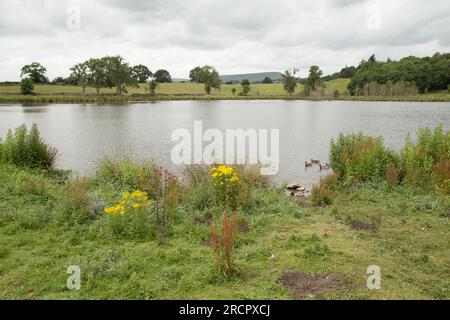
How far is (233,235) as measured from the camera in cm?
759

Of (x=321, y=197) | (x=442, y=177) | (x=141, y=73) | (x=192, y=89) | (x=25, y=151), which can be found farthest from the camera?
(x=141, y=73)

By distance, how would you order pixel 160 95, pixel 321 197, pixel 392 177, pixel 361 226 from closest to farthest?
pixel 361 226, pixel 321 197, pixel 392 177, pixel 160 95

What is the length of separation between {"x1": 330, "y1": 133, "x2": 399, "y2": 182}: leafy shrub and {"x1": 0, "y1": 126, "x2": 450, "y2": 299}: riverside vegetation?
0.19ft

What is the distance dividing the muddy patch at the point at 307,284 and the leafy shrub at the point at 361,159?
27.2 feet

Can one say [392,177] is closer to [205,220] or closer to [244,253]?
[205,220]

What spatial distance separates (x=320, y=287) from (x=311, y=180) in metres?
11.7

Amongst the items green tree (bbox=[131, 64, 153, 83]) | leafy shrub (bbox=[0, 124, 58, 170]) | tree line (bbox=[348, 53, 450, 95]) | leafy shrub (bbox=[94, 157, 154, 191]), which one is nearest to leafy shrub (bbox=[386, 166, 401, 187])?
leafy shrub (bbox=[94, 157, 154, 191])

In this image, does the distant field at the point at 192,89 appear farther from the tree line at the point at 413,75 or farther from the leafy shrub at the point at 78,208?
the leafy shrub at the point at 78,208

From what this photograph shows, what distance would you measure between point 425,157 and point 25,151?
16406 mm

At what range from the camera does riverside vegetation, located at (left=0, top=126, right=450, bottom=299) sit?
604cm

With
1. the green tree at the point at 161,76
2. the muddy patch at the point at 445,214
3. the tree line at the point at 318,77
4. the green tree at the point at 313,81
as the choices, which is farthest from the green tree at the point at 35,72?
the muddy patch at the point at 445,214

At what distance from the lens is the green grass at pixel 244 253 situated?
5.93m

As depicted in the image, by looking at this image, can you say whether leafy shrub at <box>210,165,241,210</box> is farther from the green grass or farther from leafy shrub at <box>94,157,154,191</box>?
leafy shrub at <box>94,157,154,191</box>

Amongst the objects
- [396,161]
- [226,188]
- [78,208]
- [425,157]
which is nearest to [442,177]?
[425,157]
